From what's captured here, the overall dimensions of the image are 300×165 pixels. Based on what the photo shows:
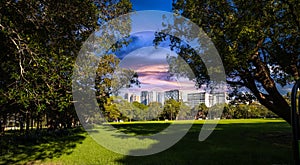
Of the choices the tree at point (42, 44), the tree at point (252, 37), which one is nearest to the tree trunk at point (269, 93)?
the tree at point (252, 37)

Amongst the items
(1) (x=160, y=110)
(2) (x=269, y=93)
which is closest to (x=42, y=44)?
(1) (x=160, y=110)

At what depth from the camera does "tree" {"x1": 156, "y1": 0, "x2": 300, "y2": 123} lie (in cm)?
920

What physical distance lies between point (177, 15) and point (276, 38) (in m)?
4.29

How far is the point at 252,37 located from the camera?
8.87m

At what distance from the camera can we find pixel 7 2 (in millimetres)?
6328

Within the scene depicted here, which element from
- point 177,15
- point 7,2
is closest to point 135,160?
point 7,2

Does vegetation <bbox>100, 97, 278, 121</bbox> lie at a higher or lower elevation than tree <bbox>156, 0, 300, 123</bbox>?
lower

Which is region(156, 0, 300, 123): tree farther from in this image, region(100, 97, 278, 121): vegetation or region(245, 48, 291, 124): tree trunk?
region(100, 97, 278, 121): vegetation

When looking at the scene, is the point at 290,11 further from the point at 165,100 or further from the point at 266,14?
the point at 165,100

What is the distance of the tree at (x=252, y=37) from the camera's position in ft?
30.2

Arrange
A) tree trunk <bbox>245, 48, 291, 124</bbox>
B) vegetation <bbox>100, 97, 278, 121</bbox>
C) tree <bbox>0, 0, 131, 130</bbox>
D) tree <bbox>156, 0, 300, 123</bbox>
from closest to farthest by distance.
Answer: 1. tree <bbox>0, 0, 131, 130</bbox>
2. tree <bbox>156, 0, 300, 123</bbox>
3. vegetation <bbox>100, 97, 278, 121</bbox>
4. tree trunk <bbox>245, 48, 291, 124</bbox>

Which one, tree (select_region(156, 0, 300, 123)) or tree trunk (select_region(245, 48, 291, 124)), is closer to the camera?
tree (select_region(156, 0, 300, 123))

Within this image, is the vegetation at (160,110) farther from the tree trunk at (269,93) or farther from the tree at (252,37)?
the tree trunk at (269,93)

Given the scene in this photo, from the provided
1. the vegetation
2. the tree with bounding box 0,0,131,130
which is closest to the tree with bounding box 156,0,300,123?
the vegetation
